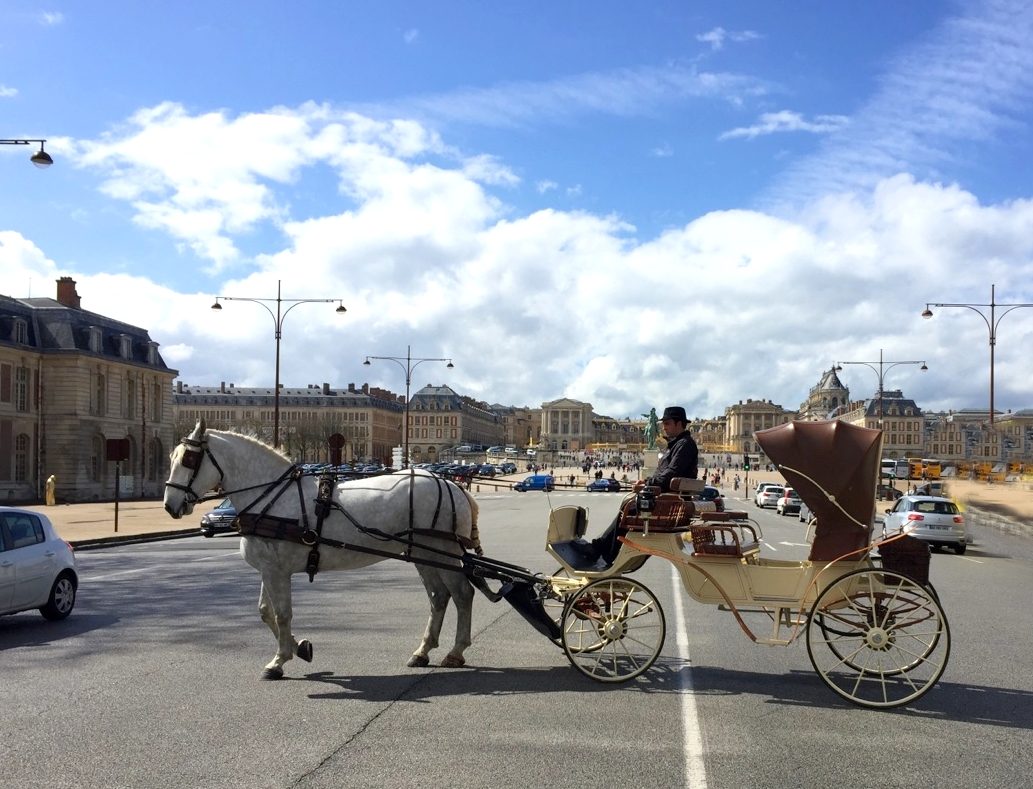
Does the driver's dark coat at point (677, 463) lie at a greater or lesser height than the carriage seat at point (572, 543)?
greater

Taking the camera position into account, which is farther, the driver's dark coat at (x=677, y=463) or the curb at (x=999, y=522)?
the curb at (x=999, y=522)

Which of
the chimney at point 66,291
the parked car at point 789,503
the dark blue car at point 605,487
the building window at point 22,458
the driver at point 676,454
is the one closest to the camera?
the dark blue car at point 605,487

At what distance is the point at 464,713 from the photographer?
733 cm

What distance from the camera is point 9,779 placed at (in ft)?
19.0

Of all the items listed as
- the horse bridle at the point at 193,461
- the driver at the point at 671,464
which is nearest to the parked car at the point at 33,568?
the horse bridle at the point at 193,461

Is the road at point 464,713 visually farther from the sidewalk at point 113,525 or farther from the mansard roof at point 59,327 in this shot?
the mansard roof at point 59,327

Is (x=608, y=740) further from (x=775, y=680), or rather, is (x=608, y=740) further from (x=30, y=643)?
(x=30, y=643)

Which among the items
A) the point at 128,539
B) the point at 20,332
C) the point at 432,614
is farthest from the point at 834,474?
the point at 20,332

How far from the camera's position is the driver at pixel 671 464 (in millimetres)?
8789

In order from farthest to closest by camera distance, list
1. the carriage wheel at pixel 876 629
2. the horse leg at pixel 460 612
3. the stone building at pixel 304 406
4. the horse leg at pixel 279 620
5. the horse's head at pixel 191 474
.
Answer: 1. the stone building at pixel 304 406
2. the horse's head at pixel 191 474
3. the horse leg at pixel 460 612
4. the horse leg at pixel 279 620
5. the carriage wheel at pixel 876 629

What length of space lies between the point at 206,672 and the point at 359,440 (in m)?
161

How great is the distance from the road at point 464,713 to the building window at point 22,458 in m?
48.8

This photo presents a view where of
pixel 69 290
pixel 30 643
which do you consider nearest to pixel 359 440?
pixel 69 290

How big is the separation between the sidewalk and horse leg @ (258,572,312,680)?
1719 centimetres
